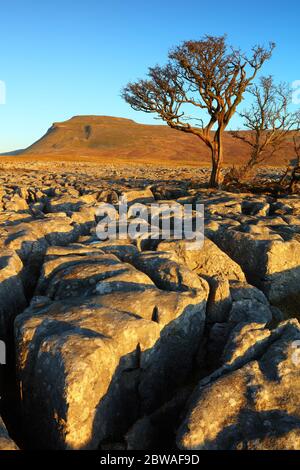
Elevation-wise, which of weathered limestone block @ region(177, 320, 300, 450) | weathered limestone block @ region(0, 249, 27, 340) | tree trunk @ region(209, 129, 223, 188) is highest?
tree trunk @ region(209, 129, 223, 188)

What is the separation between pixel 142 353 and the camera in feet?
22.5

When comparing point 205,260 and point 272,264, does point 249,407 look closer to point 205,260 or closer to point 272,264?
point 205,260

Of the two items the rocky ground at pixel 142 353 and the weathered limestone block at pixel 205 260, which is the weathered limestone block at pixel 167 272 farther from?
the weathered limestone block at pixel 205 260

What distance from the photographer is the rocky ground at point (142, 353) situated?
564 centimetres

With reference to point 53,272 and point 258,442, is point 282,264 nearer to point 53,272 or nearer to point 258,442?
point 53,272

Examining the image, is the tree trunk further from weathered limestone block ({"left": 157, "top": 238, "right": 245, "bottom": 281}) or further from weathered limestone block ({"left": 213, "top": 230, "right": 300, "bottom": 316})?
weathered limestone block ({"left": 157, "top": 238, "right": 245, "bottom": 281})

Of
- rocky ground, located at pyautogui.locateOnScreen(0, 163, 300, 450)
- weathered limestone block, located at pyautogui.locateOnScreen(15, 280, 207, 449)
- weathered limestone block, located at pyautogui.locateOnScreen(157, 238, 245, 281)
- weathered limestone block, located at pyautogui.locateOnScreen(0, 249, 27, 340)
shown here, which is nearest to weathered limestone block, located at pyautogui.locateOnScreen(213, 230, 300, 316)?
rocky ground, located at pyautogui.locateOnScreen(0, 163, 300, 450)

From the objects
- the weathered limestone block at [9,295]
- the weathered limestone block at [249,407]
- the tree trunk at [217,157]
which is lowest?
the weathered limestone block at [249,407]

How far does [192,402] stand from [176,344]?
1.82m

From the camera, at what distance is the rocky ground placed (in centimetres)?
564

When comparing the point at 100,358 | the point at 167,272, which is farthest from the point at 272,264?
the point at 100,358

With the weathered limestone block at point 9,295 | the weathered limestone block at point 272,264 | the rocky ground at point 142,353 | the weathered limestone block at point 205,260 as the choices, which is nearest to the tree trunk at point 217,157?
the weathered limestone block at point 272,264

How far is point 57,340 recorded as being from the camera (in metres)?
6.21
